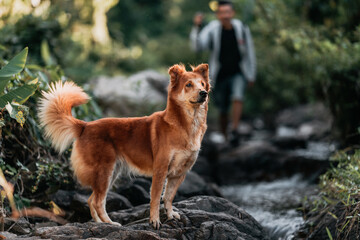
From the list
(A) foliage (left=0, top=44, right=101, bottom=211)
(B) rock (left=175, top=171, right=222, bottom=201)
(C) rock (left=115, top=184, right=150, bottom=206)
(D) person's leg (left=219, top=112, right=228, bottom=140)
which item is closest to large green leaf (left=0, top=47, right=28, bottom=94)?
(A) foliage (left=0, top=44, right=101, bottom=211)

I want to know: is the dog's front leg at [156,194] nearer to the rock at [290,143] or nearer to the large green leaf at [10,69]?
the large green leaf at [10,69]

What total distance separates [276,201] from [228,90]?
4.13 meters

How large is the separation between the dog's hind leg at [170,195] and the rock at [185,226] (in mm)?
65

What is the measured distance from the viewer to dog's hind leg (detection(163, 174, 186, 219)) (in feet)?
14.4

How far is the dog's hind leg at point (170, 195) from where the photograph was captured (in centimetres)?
438

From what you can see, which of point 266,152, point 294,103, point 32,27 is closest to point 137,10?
point 294,103

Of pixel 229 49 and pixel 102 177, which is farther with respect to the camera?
pixel 229 49

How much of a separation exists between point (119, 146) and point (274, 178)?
5008 millimetres

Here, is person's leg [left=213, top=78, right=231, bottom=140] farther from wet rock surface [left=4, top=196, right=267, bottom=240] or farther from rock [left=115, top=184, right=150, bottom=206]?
wet rock surface [left=4, top=196, right=267, bottom=240]

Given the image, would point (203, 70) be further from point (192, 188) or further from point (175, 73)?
point (192, 188)

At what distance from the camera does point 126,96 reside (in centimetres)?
1066

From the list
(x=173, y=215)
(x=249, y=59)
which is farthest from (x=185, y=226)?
(x=249, y=59)

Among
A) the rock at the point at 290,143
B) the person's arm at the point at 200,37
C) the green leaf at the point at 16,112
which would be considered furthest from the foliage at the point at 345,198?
the rock at the point at 290,143

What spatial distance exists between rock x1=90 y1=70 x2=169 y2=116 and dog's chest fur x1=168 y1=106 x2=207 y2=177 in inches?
206
